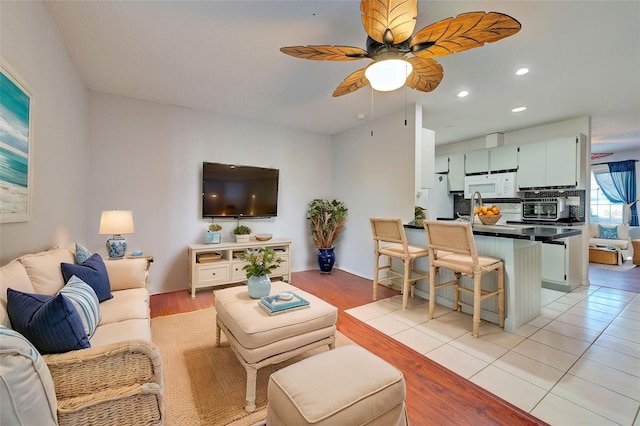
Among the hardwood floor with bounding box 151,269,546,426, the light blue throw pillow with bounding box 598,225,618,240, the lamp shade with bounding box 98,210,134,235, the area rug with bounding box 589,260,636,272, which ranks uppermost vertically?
the lamp shade with bounding box 98,210,134,235

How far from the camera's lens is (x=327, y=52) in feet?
5.94

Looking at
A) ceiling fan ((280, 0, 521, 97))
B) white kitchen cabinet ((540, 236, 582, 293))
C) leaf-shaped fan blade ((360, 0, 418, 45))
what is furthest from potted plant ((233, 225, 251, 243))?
white kitchen cabinet ((540, 236, 582, 293))

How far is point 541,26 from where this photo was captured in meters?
2.06

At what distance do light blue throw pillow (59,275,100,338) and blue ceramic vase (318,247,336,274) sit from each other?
3397 millimetres

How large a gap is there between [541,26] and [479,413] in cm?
273

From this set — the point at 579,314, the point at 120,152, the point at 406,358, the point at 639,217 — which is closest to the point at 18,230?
the point at 120,152

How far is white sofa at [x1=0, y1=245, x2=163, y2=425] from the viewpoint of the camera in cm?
83

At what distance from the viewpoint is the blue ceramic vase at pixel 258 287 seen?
2104mm

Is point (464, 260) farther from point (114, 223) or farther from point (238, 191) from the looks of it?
point (114, 223)

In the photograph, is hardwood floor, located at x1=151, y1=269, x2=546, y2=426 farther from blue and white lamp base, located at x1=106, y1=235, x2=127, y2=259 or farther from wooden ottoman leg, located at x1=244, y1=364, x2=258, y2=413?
wooden ottoman leg, located at x1=244, y1=364, x2=258, y2=413

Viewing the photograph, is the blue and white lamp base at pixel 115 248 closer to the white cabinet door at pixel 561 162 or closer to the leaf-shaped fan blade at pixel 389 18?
the leaf-shaped fan blade at pixel 389 18

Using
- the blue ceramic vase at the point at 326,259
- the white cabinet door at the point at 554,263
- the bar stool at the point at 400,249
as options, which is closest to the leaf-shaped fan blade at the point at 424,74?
the bar stool at the point at 400,249

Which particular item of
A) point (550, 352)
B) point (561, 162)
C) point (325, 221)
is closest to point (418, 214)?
point (325, 221)

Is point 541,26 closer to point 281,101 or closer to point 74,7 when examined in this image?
point 281,101
